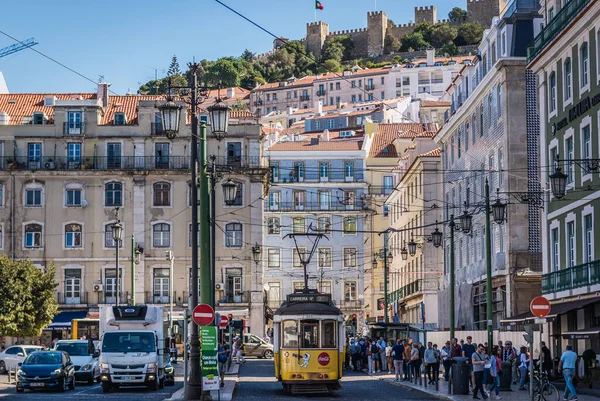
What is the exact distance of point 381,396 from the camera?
114 ft

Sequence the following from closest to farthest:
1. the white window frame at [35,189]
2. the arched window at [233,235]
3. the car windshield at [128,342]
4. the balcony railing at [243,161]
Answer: the car windshield at [128,342] → the white window frame at [35,189] → the arched window at [233,235] → the balcony railing at [243,161]

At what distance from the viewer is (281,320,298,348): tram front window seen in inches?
1431

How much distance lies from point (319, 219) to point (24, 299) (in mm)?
46068

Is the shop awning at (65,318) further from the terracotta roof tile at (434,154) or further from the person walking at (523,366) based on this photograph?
the person walking at (523,366)

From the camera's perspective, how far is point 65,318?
75.2 metres

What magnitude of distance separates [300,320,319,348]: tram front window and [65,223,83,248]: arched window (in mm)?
43697

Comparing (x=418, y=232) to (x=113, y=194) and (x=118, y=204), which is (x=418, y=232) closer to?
(x=118, y=204)

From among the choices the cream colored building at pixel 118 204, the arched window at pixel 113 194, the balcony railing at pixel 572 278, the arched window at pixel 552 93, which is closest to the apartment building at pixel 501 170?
the arched window at pixel 552 93

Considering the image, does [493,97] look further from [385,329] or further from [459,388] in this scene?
[459,388]

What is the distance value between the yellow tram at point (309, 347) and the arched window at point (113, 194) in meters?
42.9

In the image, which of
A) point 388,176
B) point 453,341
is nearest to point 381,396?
point 453,341

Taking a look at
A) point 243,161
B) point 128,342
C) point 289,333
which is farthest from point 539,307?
point 243,161

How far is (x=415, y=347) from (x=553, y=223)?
6.63 m

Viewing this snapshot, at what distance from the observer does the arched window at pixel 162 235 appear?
3071 inches
